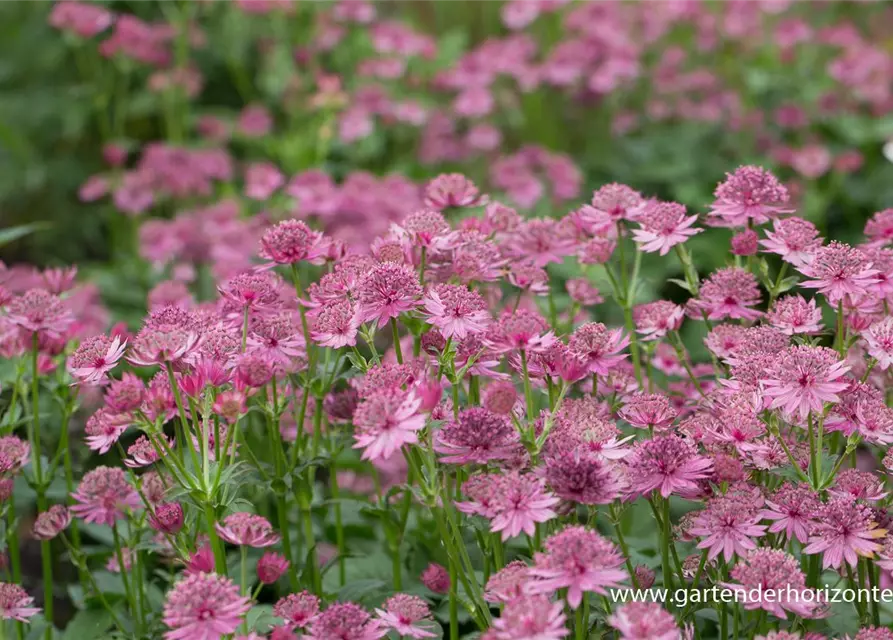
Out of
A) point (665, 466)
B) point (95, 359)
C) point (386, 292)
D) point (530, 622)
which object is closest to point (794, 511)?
point (665, 466)

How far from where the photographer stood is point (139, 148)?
3898 mm

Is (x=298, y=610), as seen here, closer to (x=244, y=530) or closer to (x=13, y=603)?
(x=244, y=530)

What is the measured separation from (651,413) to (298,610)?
418 mm

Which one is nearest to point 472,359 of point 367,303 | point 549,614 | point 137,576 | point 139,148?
point 367,303

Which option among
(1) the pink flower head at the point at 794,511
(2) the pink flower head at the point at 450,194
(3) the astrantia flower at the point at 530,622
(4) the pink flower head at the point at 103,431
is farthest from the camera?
(2) the pink flower head at the point at 450,194

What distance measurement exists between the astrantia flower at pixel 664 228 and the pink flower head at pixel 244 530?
1.86ft

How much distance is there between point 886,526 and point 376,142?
2476 millimetres

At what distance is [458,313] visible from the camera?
3.44ft

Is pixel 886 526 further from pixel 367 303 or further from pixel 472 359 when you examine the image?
pixel 367 303

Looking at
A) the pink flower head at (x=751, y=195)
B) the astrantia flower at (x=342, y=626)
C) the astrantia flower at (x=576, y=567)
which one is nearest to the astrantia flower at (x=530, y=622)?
the astrantia flower at (x=576, y=567)

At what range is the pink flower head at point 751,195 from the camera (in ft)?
4.13

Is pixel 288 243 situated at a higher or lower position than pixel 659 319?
higher

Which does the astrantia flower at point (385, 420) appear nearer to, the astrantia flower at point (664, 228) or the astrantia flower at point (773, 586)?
the astrantia flower at point (773, 586)

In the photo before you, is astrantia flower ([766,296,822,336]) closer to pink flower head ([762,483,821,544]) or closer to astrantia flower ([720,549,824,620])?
pink flower head ([762,483,821,544])
